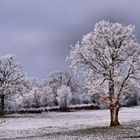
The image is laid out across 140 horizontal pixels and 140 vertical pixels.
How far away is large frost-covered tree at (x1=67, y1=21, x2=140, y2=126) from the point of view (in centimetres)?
5125

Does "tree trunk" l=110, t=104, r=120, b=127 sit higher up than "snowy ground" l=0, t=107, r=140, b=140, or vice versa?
"tree trunk" l=110, t=104, r=120, b=127

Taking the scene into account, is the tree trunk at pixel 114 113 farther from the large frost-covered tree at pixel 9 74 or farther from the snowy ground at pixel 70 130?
the large frost-covered tree at pixel 9 74

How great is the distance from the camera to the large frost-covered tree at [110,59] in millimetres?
51250

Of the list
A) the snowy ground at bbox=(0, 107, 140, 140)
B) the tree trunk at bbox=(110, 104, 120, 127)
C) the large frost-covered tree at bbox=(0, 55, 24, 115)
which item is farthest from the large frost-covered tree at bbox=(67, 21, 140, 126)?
A: the large frost-covered tree at bbox=(0, 55, 24, 115)

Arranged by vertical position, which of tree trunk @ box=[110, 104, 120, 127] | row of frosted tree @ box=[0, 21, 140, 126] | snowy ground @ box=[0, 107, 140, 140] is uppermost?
row of frosted tree @ box=[0, 21, 140, 126]

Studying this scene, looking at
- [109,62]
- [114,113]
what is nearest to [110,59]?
[109,62]

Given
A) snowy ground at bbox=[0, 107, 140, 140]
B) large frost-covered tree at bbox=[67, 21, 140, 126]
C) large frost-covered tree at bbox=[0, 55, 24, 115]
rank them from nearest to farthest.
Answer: snowy ground at bbox=[0, 107, 140, 140], large frost-covered tree at bbox=[67, 21, 140, 126], large frost-covered tree at bbox=[0, 55, 24, 115]

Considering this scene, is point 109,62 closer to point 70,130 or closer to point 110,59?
point 110,59

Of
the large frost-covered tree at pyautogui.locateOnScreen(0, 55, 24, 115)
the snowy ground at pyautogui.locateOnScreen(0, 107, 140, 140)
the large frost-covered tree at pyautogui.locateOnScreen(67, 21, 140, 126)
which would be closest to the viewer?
the snowy ground at pyautogui.locateOnScreen(0, 107, 140, 140)

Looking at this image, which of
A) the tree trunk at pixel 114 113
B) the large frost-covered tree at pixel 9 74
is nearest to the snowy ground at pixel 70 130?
the tree trunk at pixel 114 113

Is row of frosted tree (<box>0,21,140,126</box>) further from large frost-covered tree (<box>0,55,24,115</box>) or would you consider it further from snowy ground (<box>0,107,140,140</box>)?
large frost-covered tree (<box>0,55,24,115</box>)

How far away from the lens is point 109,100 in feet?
172

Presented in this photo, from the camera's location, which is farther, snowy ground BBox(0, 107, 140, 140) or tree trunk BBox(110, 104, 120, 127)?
tree trunk BBox(110, 104, 120, 127)

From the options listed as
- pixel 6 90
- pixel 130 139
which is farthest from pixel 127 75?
pixel 6 90
